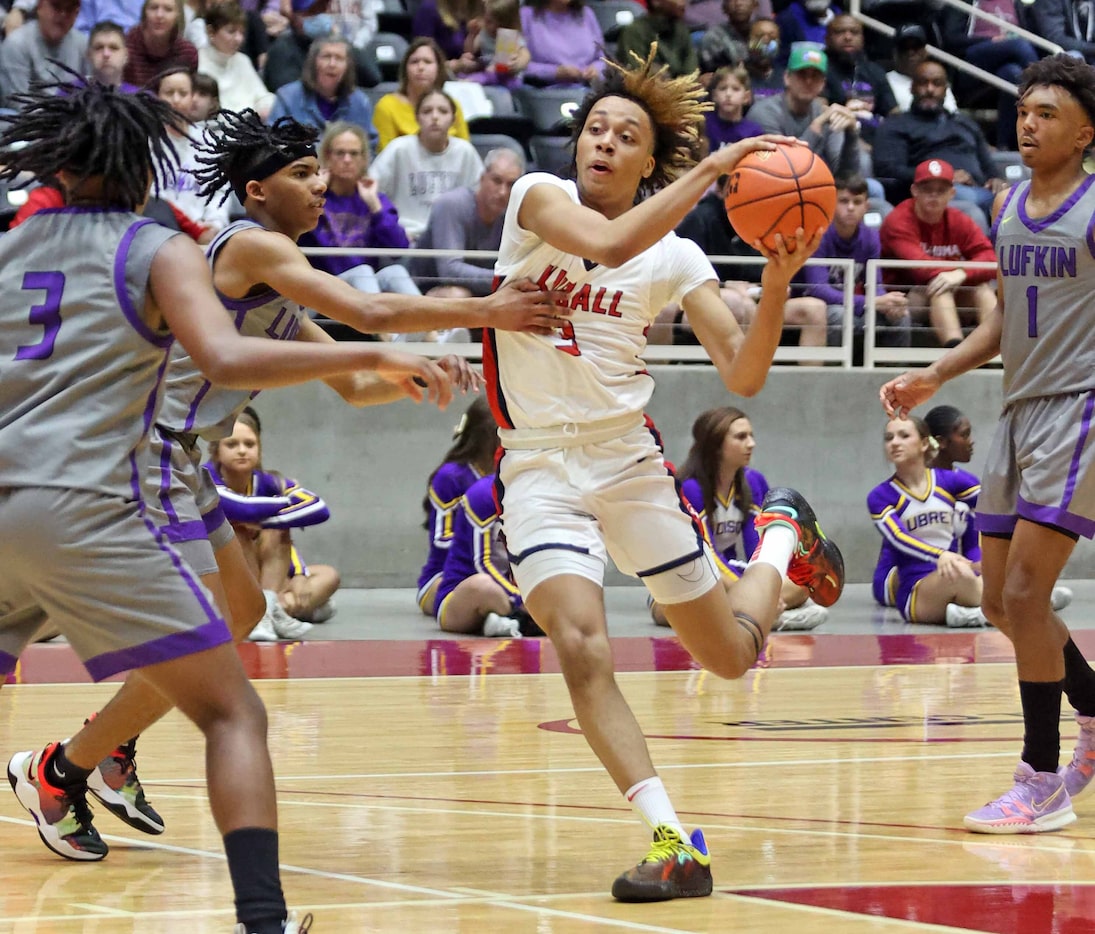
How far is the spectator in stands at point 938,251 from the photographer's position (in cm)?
1220

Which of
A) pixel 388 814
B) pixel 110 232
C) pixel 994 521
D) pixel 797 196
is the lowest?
pixel 388 814

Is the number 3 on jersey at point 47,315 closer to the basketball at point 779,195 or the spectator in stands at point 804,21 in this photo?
the basketball at point 779,195

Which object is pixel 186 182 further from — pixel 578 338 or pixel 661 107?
pixel 578 338

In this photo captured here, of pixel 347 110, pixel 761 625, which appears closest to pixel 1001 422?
pixel 761 625

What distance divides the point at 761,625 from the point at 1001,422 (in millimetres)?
949

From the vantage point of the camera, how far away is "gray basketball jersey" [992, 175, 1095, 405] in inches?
199

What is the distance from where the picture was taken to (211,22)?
482 inches

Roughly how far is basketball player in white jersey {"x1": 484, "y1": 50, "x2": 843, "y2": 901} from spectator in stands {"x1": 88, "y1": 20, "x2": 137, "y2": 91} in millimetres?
7174

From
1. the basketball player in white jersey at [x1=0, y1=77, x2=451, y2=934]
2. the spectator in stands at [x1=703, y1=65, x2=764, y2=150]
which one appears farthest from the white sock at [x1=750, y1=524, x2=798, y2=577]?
the spectator in stands at [x1=703, y1=65, x2=764, y2=150]

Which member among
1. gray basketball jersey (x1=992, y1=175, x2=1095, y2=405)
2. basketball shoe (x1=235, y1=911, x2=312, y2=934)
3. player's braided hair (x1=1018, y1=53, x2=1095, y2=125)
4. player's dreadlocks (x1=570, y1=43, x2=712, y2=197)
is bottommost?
basketball shoe (x1=235, y1=911, x2=312, y2=934)

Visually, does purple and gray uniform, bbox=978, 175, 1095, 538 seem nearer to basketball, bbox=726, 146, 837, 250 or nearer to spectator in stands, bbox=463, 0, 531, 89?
basketball, bbox=726, 146, 837, 250

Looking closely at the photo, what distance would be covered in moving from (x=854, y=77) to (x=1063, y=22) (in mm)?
2533

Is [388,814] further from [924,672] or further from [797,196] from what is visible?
[924,672]

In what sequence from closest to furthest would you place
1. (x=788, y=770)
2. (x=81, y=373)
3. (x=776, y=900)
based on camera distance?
(x=81, y=373) → (x=776, y=900) → (x=788, y=770)
